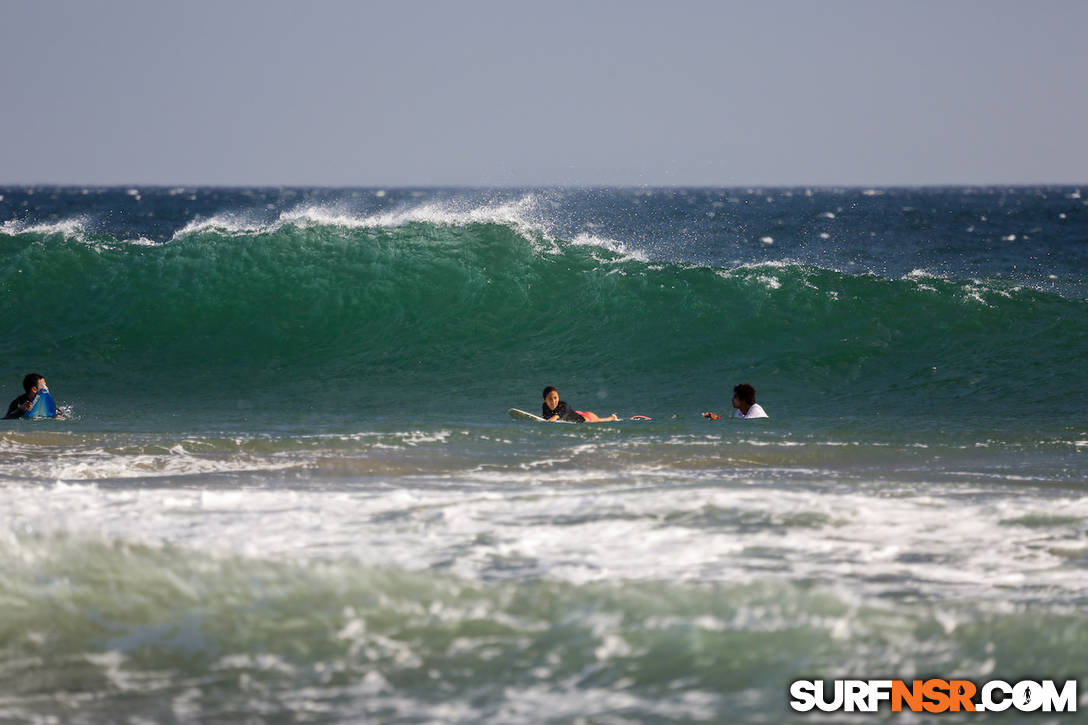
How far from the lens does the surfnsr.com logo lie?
452 cm

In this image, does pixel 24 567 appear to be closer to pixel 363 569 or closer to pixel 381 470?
pixel 363 569

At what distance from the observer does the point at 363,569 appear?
5.89 meters

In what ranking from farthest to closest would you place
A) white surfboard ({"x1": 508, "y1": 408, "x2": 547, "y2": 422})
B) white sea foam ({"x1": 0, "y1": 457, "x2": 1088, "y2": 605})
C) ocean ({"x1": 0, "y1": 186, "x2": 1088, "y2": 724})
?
white surfboard ({"x1": 508, "y1": 408, "x2": 547, "y2": 422}) → white sea foam ({"x1": 0, "y1": 457, "x2": 1088, "y2": 605}) → ocean ({"x1": 0, "y1": 186, "x2": 1088, "y2": 724})

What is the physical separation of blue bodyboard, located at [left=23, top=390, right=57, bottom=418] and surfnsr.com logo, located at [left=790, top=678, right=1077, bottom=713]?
384 inches

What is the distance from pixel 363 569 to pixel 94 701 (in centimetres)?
159

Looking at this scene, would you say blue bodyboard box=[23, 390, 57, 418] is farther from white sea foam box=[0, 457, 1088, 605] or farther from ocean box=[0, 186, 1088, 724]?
white sea foam box=[0, 457, 1088, 605]

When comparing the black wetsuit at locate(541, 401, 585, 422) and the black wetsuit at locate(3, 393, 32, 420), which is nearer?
the black wetsuit at locate(541, 401, 585, 422)

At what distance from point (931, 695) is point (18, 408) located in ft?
34.0

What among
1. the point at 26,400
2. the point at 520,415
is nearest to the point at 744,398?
the point at 520,415

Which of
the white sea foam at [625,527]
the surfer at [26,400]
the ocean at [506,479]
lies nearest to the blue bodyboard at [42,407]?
the surfer at [26,400]

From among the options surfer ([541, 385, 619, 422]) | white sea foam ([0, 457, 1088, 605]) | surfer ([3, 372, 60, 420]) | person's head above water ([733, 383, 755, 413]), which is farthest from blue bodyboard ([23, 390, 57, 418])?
person's head above water ([733, 383, 755, 413])

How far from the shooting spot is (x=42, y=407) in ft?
40.4

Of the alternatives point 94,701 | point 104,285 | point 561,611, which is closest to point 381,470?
point 561,611

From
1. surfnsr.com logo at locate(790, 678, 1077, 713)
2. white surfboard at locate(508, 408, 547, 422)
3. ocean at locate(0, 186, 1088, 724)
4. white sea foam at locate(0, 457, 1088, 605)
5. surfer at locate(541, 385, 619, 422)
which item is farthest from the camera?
white surfboard at locate(508, 408, 547, 422)
